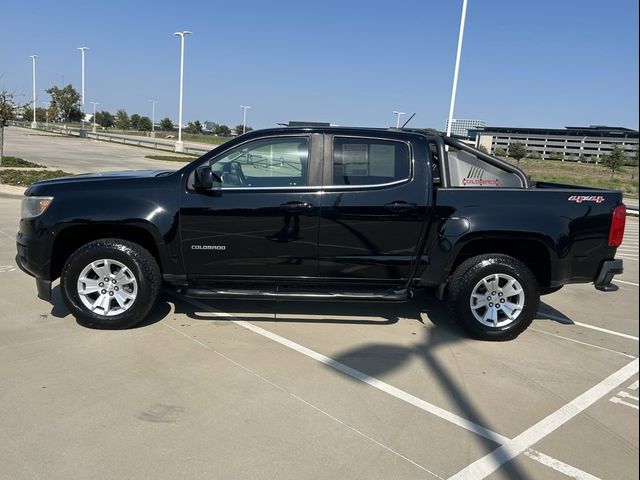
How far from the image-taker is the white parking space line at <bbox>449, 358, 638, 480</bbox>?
2.80 metres

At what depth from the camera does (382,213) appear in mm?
4465

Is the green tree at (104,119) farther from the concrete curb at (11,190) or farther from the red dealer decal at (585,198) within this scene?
the red dealer decal at (585,198)

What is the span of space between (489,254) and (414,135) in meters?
1.32

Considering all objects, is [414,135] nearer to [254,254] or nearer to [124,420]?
[254,254]

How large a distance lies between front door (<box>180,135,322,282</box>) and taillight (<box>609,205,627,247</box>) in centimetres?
270

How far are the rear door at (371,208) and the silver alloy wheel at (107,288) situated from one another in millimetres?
1739

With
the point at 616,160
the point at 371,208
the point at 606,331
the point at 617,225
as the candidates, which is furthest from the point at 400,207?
the point at 616,160

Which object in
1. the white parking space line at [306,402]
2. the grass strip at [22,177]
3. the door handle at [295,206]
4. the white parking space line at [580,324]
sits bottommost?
the white parking space line at [306,402]

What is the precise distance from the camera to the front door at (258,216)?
439 cm

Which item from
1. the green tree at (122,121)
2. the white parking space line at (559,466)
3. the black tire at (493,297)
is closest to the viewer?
the white parking space line at (559,466)

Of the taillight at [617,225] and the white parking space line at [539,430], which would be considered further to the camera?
the taillight at [617,225]

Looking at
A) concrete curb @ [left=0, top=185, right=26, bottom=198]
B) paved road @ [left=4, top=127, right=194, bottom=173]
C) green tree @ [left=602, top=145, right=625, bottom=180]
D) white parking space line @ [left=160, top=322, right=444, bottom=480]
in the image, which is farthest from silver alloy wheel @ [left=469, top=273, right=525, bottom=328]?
green tree @ [left=602, top=145, right=625, bottom=180]

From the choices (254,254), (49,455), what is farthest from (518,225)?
(49,455)

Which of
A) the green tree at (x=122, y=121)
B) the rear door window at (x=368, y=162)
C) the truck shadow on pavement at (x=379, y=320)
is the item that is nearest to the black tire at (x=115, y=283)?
the truck shadow on pavement at (x=379, y=320)
